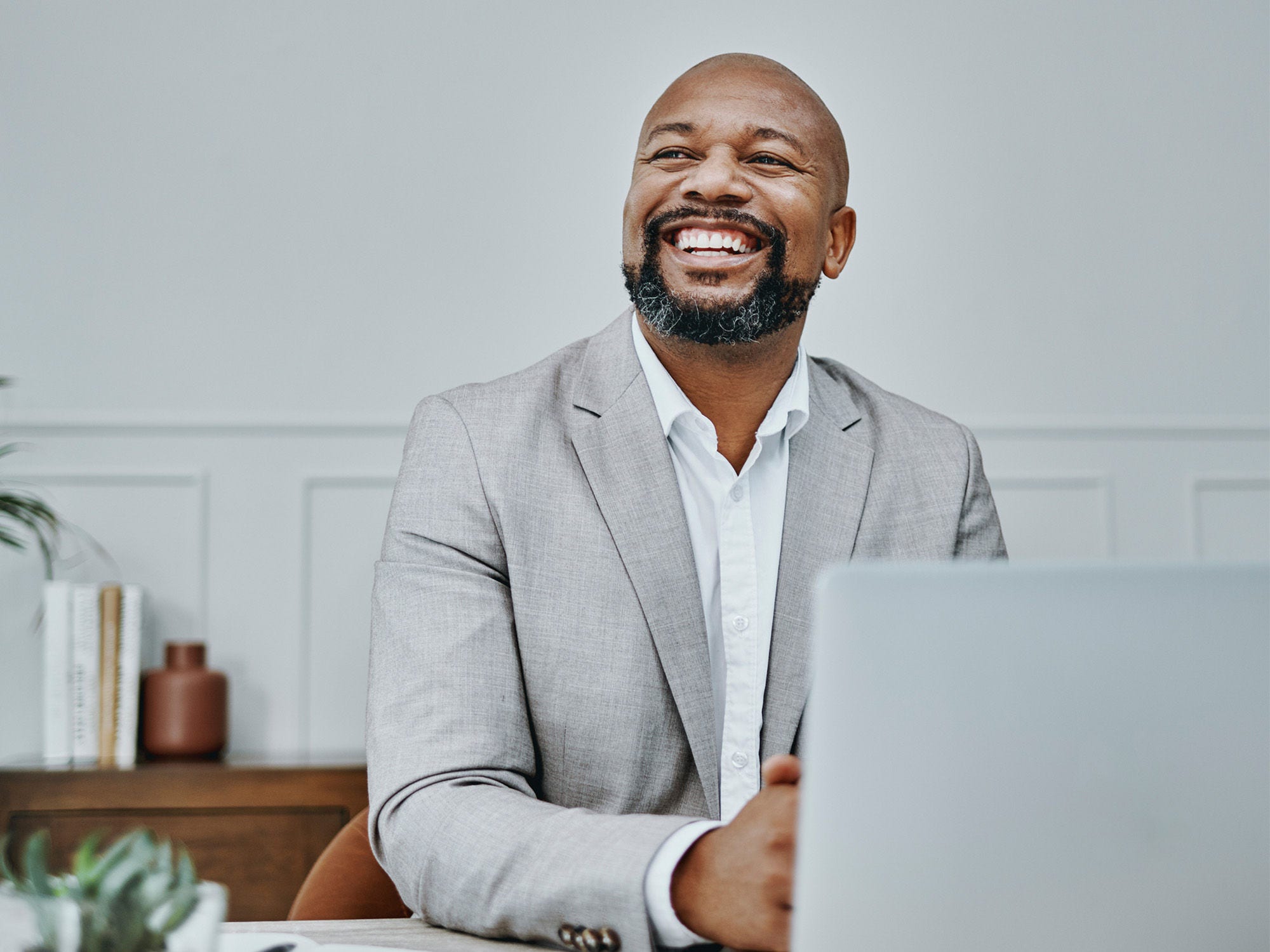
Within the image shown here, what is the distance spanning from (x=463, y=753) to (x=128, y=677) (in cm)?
140

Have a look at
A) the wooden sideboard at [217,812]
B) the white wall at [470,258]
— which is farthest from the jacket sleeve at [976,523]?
the wooden sideboard at [217,812]

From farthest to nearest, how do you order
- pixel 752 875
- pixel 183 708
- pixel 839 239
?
pixel 183 708, pixel 839 239, pixel 752 875

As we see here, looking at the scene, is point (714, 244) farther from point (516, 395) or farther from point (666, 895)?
point (666, 895)

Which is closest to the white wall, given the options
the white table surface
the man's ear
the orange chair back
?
the man's ear

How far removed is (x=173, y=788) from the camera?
2053 millimetres

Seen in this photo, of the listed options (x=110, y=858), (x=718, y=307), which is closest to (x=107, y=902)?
(x=110, y=858)

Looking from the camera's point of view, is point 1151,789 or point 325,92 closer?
point 1151,789

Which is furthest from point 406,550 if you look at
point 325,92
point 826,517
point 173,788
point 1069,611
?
point 325,92

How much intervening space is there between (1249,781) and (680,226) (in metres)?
1.06

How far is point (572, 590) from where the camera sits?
1.24 metres

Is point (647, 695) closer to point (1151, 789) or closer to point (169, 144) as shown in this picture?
point (1151, 789)

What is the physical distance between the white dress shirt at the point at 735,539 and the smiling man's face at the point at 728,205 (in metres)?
0.09

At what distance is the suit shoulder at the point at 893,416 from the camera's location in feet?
4.89

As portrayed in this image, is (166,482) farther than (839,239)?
Yes
